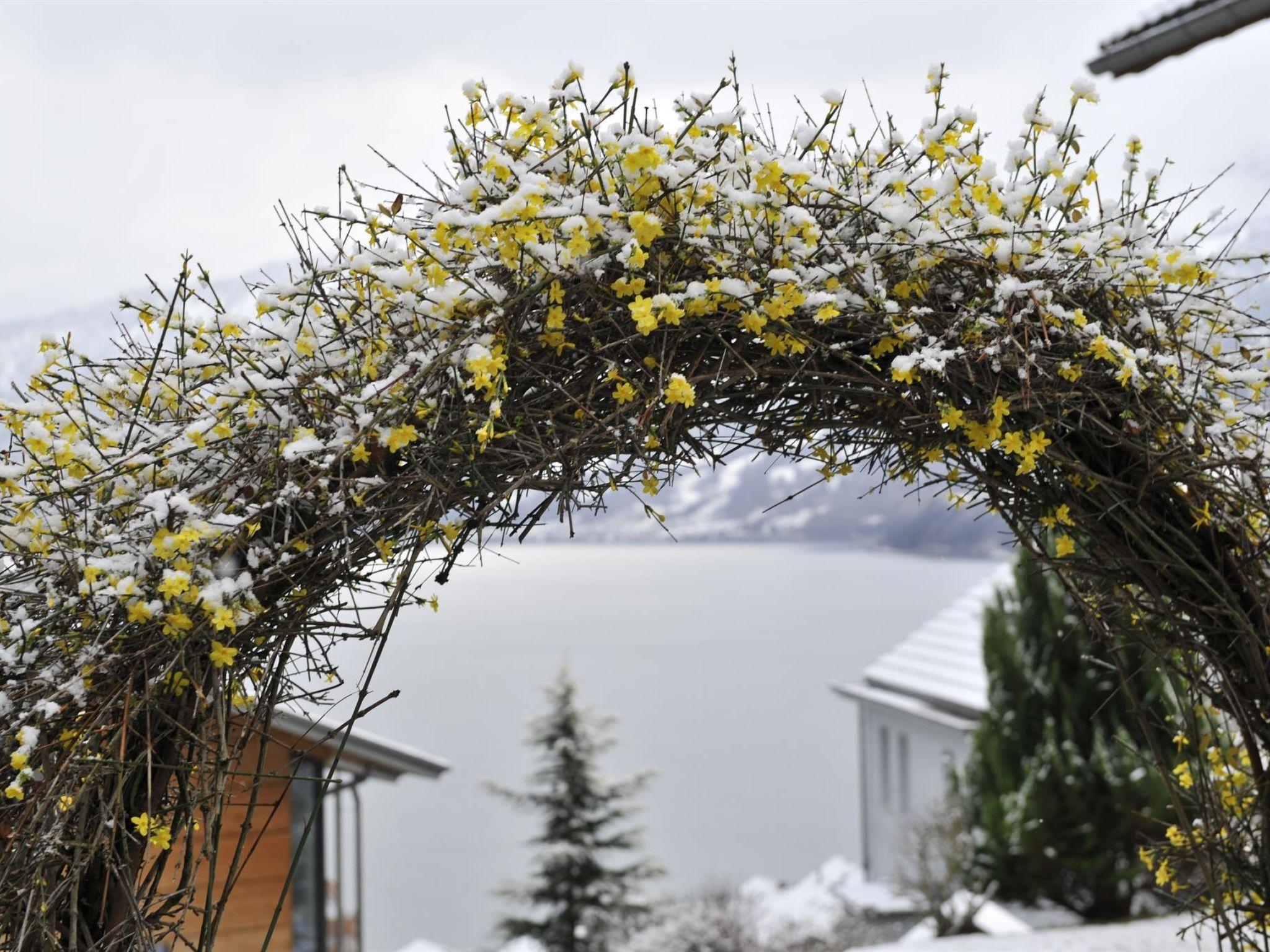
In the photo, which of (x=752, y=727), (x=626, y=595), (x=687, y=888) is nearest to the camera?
(x=687, y=888)

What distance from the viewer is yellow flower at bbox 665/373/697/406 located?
4.16 feet

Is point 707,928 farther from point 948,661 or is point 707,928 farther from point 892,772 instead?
point 948,661

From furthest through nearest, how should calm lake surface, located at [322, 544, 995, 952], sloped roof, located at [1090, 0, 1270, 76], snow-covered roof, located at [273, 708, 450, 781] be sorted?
calm lake surface, located at [322, 544, 995, 952], snow-covered roof, located at [273, 708, 450, 781], sloped roof, located at [1090, 0, 1270, 76]

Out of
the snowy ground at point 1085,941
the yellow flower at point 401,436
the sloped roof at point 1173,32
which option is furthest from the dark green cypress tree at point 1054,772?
the yellow flower at point 401,436

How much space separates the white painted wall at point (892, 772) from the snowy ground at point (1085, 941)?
15.3 ft

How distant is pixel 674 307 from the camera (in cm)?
127

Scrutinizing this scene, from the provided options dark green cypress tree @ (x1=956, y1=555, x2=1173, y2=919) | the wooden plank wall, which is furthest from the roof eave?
the wooden plank wall

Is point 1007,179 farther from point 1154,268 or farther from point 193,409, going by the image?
point 193,409

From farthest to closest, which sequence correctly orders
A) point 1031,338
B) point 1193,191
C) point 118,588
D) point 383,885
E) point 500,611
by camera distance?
point 500,611 → point 383,885 → point 1193,191 → point 1031,338 → point 118,588

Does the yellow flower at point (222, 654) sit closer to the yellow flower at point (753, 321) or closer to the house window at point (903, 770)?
the yellow flower at point (753, 321)

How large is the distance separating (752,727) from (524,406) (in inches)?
1198

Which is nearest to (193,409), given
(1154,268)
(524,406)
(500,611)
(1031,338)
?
(524,406)

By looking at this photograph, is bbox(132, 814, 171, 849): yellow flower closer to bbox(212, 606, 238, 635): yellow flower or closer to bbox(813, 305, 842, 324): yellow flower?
bbox(212, 606, 238, 635): yellow flower

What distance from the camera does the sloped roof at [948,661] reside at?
35.3 feet
